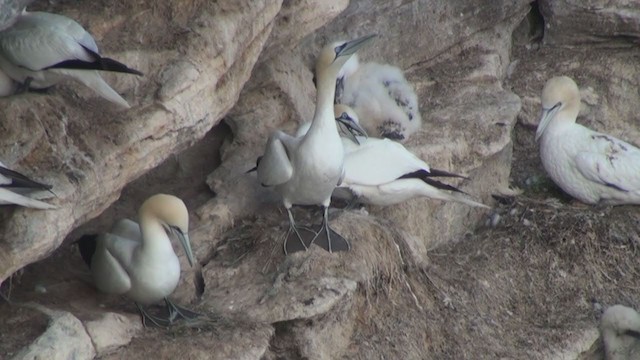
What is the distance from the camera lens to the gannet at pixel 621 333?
28.0 feet

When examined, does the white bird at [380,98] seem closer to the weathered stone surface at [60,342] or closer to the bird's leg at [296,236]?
the bird's leg at [296,236]

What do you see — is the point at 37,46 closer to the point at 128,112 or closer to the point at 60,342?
the point at 128,112

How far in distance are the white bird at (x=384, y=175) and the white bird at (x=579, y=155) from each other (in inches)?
52.1

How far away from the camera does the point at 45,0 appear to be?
284 inches

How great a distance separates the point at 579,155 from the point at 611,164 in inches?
9.0

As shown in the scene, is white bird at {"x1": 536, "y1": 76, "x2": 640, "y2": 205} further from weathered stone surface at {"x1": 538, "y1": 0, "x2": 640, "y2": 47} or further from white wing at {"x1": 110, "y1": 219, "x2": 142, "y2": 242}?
white wing at {"x1": 110, "y1": 219, "x2": 142, "y2": 242}

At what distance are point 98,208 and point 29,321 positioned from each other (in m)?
0.61

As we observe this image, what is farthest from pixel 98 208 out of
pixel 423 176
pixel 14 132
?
pixel 423 176

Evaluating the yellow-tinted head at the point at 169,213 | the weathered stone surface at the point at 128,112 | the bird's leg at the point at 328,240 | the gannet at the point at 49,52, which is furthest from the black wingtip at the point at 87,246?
the bird's leg at the point at 328,240

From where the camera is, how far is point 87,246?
24.6 ft

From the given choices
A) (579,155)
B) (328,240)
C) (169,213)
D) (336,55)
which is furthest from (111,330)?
(579,155)

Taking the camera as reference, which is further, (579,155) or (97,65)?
(579,155)

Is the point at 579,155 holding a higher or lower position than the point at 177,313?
lower

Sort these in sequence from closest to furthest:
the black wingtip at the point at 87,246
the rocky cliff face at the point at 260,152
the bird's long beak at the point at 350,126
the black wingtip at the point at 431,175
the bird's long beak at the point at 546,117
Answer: the rocky cliff face at the point at 260,152 < the black wingtip at the point at 87,246 < the black wingtip at the point at 431,175 < the bird's long beak at the point at 350,126 < the bird's long beak at the point at 546,117
